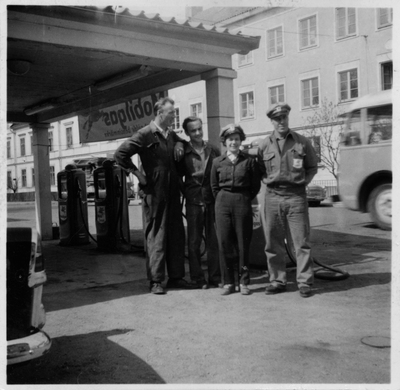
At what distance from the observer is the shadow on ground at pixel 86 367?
3.31 metres

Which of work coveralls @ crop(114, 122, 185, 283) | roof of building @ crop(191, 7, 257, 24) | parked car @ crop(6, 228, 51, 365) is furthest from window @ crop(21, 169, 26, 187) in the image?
roof of building @ crop(191, 7, 257, 24)

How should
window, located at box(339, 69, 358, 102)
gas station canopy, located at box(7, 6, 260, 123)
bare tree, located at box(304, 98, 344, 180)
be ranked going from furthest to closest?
window, located at box(339, 69, 358, 102) < bare tree, located at box(304, 98, 344, 180) < gas station canopy, located at box(7, 6, 260, 123)

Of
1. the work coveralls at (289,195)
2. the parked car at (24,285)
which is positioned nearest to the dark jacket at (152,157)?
the work coveralls at (289,195)

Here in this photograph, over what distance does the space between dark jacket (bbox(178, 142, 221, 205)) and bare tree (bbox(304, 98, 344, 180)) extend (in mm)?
16304

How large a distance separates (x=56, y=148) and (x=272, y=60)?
17415 mm

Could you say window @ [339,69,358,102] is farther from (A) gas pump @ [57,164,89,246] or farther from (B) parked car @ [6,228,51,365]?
(B) parked car @ [6,228,51,365]

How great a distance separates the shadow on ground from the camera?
3.31 metres

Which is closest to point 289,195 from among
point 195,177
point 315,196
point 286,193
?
point 286,193

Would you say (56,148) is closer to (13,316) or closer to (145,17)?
(145,17)

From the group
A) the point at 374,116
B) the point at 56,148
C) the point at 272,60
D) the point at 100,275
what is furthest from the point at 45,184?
the point at 272,60

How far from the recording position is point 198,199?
5.80m

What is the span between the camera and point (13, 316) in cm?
311

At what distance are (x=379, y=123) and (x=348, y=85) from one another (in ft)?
55.0

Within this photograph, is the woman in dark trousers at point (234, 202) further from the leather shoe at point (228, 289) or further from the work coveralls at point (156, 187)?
the work coveralls at point (156, 187)
